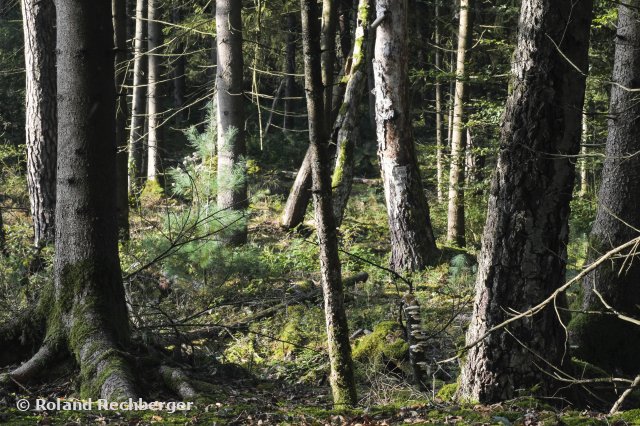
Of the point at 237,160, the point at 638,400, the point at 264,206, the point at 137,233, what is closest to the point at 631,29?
the point at 638,400

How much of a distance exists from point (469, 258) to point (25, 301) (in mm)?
6501

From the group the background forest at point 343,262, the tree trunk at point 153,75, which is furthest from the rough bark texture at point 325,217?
Result: the tree trunk at point 153,75

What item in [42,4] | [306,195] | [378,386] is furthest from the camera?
[306,195]

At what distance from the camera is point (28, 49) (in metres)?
10.2

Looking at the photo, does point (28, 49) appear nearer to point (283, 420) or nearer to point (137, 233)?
point (137, 233)

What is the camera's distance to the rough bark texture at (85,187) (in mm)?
5215

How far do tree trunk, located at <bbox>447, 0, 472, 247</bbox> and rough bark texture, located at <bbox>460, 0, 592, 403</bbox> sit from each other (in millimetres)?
7310

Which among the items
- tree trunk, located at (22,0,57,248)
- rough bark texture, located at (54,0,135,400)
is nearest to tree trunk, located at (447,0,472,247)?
tree trunk, located at (22,0,57,248)

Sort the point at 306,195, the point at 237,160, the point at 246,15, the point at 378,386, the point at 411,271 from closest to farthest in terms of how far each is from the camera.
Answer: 1. the point at 378,386
2. the point at 411,271
3. the point at 237,160
4. the point at 306,195
5. the point at 246,15

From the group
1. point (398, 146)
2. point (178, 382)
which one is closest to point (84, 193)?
point (178, 382)

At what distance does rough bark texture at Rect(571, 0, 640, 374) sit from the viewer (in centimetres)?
722

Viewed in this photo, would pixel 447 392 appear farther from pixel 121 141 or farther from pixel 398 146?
pixel 121 141

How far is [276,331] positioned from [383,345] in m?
1.75

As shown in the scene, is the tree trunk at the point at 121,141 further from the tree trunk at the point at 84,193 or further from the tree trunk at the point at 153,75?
the tree trunk at the point at 153,75
